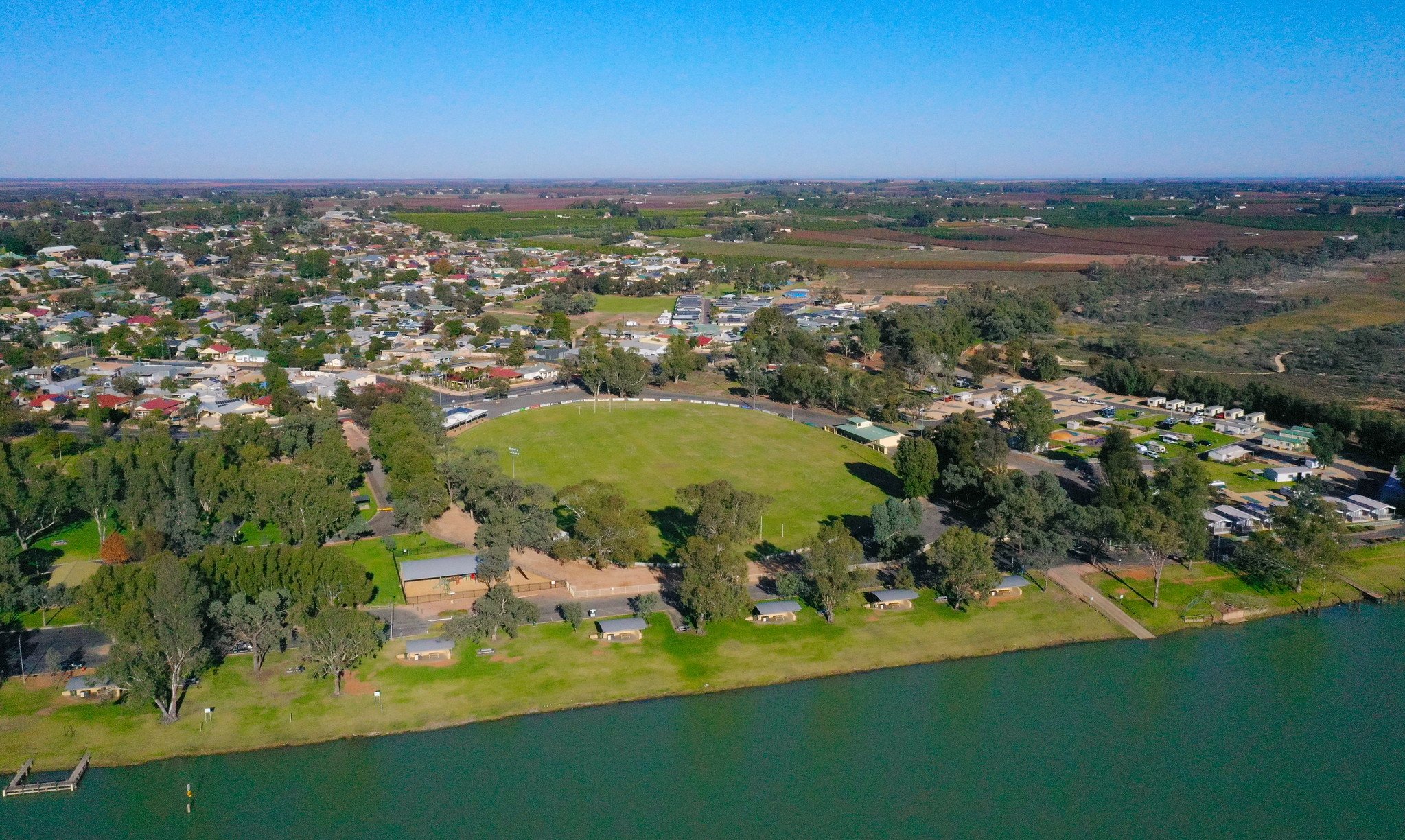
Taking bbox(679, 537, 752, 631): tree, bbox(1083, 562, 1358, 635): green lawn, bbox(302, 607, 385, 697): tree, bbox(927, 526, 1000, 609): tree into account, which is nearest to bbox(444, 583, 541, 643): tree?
bbox(302, 607, 385, 697): tree

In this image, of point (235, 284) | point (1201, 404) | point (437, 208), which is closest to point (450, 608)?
point (1201, 404)

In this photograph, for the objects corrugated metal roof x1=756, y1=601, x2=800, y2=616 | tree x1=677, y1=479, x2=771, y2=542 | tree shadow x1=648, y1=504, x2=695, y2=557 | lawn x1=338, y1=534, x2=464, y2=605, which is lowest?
tree shadow x1=648, y1=504, x2=695, y2=557

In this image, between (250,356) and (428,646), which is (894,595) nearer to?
(428,646)

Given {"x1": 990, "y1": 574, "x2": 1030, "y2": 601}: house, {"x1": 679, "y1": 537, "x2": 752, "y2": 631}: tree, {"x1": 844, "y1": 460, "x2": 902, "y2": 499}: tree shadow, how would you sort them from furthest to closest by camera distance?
{"x1": 844, "y1": 460, "x2": 902, "y2": 499}: tree shadow → {"x1": 990, "y1": 574, "x2": 1030, "y2": 601}: house → {"x1": 679, "y1": 537, "x2": 752, "y2": 631}: tree

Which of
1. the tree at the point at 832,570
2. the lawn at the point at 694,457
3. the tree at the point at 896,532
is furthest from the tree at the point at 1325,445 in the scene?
the tree at the point at 832,570

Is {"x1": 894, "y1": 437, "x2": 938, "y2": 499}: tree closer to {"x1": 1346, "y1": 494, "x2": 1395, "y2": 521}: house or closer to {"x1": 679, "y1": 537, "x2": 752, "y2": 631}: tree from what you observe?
{"x1": 679, "y1": 537, "x2": 752, "y2": 631}: tree

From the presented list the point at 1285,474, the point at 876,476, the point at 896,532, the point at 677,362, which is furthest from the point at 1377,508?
the point at 677,362
